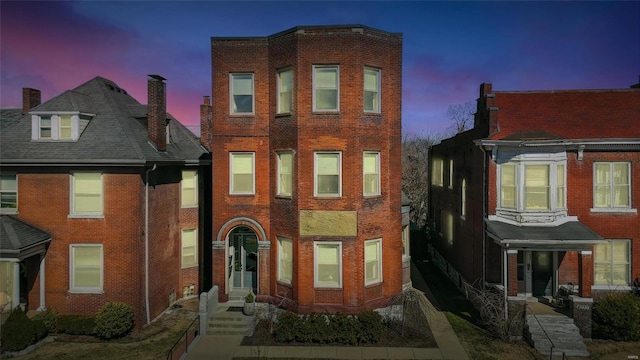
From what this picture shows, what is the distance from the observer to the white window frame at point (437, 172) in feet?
85.9

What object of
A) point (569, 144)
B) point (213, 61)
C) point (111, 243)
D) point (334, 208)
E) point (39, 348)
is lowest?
point (39, 348)

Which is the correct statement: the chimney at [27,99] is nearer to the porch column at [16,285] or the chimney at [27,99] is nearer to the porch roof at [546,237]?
the porch column at [16,285]

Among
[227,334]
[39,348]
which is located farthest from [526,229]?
[39,348]

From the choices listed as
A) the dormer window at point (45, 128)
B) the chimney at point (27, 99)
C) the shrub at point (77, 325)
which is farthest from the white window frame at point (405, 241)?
the chimney at point (27, 99)

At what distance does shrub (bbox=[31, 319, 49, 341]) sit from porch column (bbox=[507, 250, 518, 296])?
1668 cm

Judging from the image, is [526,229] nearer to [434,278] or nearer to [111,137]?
[434,278]

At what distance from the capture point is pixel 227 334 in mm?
15297

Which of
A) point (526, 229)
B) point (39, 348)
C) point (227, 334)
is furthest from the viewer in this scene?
point (526, 229)

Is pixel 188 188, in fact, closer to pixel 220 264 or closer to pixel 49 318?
pixel 220 264

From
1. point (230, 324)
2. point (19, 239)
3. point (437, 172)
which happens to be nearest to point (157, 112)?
point (19, 239)

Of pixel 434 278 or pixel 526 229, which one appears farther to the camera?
pixel 434 278

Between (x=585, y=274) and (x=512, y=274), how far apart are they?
8.32 ft

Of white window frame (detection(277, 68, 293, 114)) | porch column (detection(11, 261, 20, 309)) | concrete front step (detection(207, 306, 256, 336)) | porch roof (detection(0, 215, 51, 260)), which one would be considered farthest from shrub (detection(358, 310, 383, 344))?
Answer: porch column (detection(11, 261, 20, 309))

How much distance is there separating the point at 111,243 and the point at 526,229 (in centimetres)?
1610
